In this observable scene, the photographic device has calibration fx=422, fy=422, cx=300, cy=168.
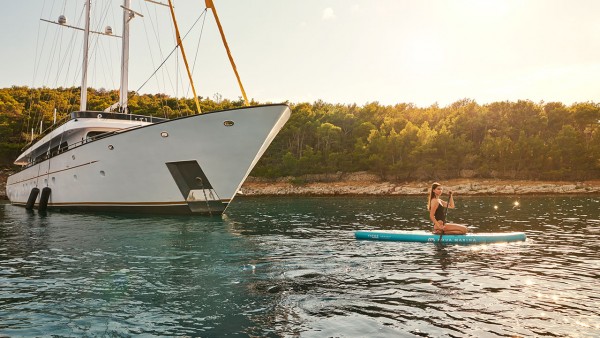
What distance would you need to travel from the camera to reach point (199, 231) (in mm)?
17734

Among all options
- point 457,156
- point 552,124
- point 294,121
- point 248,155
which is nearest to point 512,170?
point 457,156

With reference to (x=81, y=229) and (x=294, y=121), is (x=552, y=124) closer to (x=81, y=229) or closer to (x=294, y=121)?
(x=294, y=121)

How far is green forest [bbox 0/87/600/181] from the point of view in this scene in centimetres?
6862

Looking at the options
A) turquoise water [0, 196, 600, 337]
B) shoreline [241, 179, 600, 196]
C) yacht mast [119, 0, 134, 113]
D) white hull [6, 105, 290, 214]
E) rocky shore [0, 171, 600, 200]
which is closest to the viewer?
turquoise water [0, 196, 600, 337]

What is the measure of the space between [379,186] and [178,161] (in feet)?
168

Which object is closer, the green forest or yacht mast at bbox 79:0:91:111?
yacht mast at bbox 79:0:91:111

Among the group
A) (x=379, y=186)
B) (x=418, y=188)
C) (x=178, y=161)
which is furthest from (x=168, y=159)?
(x=379, y=186)

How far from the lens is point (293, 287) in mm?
8648

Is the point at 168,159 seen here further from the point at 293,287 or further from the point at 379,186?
the point at 379,186

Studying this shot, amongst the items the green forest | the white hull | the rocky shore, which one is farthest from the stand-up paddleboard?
the green forest

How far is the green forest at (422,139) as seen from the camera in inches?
2702

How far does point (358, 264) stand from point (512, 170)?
220 feet

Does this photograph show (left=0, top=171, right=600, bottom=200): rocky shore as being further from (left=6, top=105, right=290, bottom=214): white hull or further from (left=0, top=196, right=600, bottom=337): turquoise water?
(left=0, top=196, right=600, bottom=337): turquoise water

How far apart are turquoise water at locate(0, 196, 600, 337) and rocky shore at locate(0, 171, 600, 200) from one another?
48.5m
